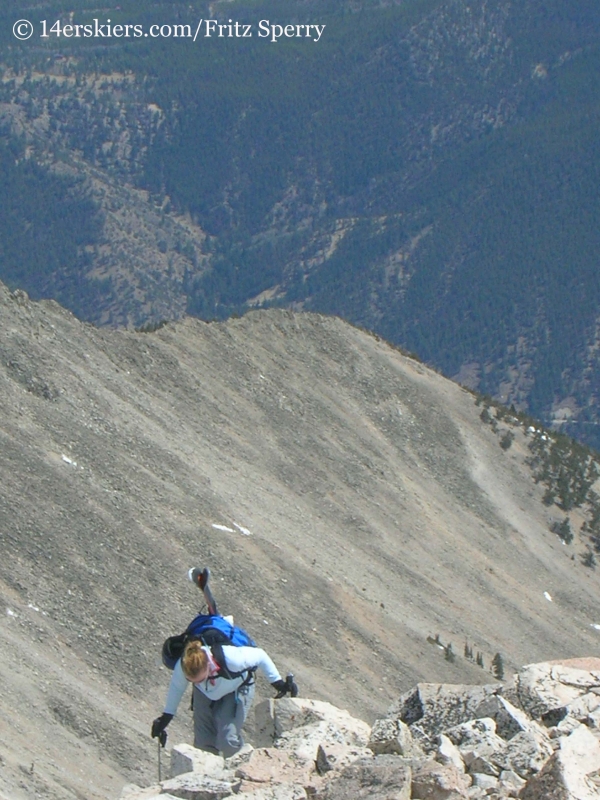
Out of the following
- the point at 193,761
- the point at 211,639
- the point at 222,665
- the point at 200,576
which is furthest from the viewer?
the point at 200,576

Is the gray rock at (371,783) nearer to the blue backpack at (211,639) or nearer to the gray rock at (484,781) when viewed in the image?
the gray rock at (484,781)

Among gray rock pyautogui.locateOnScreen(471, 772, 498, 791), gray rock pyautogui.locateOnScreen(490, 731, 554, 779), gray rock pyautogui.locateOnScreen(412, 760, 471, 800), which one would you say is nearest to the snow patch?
gray rock pyautogui.locateOnScreen(490, 731, 554, 779)

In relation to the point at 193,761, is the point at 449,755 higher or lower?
higher

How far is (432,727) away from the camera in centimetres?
1333

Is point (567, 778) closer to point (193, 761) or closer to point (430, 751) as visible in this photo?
point (430, 751)

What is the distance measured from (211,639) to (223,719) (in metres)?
0.86

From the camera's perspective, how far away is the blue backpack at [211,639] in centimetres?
1311

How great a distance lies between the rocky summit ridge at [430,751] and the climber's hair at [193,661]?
75cm

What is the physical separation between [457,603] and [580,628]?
4.57 metres

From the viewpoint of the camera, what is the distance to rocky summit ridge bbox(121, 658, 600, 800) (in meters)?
11.2

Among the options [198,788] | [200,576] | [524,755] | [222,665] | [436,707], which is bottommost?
[198,788]

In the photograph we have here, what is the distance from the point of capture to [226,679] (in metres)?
13.2

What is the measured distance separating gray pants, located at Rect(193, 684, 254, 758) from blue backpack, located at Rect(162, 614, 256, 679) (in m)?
0.37

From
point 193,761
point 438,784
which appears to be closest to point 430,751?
point 438,784
